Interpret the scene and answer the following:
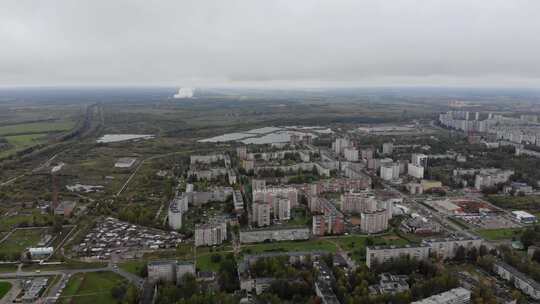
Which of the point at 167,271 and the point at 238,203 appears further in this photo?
the point at 238,203

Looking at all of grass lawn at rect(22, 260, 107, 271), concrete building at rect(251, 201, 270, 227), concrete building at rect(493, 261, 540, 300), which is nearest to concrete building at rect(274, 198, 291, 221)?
concrete building at rect(251, 201, 270, 227)

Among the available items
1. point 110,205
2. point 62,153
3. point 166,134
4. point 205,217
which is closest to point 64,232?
point 110,205

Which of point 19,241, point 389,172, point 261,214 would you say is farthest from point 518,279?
point 19,241

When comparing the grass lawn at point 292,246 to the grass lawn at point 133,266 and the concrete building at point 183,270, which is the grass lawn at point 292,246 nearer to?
the concrete building at point 183,270

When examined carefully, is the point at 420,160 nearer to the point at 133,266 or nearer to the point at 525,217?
the point at 525,217

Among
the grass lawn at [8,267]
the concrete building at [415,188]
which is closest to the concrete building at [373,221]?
the concrete building at [415,188]

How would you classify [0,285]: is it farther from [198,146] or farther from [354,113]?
[354,113]
